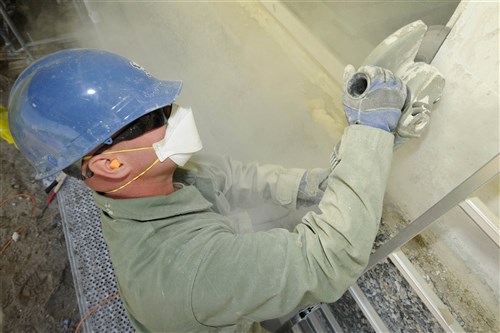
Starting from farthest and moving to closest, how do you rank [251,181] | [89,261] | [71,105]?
[89,261] < [251,181] < [71,105]

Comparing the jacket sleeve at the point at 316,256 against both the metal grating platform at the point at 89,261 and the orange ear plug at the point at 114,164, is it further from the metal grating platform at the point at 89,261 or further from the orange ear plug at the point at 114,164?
the metal grating platform at the point at 89,261

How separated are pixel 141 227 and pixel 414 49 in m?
1.25

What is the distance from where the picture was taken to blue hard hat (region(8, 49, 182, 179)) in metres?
1.18

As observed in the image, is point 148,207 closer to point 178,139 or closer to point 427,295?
point 178,139

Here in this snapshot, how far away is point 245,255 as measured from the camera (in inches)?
43.9

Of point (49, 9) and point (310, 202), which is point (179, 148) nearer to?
point (310, 202)

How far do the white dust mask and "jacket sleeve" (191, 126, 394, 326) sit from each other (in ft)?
1.44

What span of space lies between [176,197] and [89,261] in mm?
1601

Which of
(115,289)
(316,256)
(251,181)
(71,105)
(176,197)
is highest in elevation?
(71,105)

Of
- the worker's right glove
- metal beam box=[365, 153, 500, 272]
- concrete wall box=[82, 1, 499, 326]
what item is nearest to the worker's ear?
the worker's right glove

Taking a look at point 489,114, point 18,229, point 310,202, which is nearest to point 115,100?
point 310,202

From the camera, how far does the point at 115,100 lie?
1.24 meters

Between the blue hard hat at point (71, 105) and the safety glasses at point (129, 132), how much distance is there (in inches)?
1.3

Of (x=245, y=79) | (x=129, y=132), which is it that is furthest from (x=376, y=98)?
(x=245, y=79)
